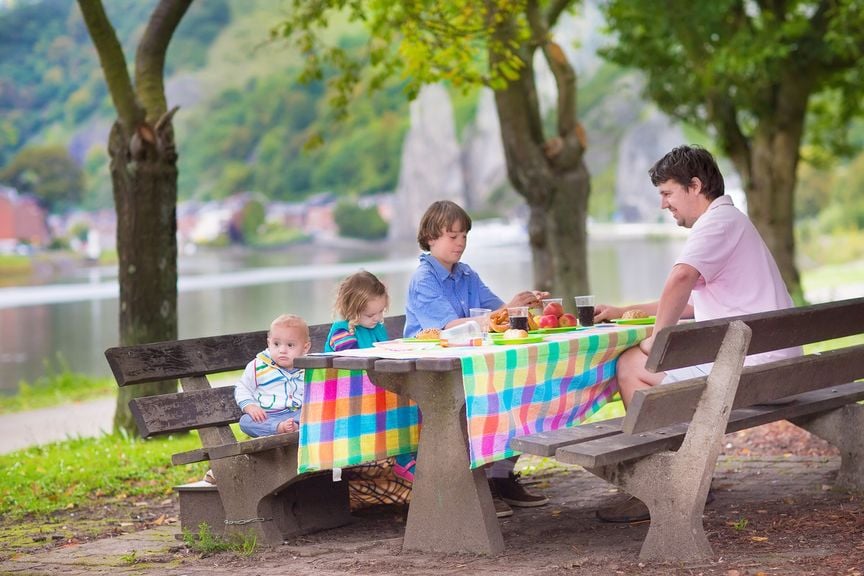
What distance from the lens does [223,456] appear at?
16.1ft

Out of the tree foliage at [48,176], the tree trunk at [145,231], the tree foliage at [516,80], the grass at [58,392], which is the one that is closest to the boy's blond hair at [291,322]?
the tree trunk at [145,231]

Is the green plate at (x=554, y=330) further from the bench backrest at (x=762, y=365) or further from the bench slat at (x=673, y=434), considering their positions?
the bench backrest at (x=762, y=365)

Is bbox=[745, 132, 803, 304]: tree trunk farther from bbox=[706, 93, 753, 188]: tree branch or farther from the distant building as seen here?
the distant building

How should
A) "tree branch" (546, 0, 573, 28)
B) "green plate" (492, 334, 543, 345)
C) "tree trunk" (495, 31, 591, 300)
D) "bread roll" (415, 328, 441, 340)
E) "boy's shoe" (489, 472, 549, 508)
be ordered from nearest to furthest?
"green plate" (492, 334, 543, 345) < "bread roll" (415, 328, 441, 340) < "boy's shoe" (489, 472, 549, 508) < "tree trunk" (495, 31, 591, 300) < "tree branch" (546, 0, 573, 28)

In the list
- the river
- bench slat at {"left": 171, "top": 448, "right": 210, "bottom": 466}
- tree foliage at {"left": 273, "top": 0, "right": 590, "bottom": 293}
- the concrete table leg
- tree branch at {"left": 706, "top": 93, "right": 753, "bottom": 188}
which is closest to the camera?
the concrete table leg

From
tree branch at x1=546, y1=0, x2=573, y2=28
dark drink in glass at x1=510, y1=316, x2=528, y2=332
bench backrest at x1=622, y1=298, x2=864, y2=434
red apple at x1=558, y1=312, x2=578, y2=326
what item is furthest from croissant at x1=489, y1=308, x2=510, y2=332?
tree branch at x1=546, y1=0, x2=573, y2=28

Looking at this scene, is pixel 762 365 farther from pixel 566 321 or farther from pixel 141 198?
pixel 141 198

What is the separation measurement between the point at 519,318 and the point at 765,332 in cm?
104

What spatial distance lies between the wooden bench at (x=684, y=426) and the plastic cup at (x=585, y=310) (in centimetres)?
80

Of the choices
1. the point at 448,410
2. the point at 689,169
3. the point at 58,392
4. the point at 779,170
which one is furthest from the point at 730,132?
the point at 448,410

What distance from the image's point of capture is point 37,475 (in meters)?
7.33

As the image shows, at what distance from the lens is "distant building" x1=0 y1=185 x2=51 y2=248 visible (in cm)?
4700

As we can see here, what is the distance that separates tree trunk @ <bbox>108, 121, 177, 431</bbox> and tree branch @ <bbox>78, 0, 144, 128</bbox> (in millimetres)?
121

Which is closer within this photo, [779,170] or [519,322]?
[519,322]
